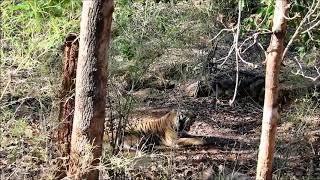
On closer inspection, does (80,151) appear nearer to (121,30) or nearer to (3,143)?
(3,143)

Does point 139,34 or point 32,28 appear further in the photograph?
point 139,34

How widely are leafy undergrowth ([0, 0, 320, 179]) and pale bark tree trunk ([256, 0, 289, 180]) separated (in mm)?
1281

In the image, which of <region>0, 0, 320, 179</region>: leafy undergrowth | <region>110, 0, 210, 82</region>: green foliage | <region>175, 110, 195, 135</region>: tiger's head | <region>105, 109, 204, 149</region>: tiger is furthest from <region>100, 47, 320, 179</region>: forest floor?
<region>110, 0, 210, 82</region>: green foliage

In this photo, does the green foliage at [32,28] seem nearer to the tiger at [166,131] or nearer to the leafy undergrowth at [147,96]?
the leafy undergrowth at [147,96]

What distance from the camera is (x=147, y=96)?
922 cm

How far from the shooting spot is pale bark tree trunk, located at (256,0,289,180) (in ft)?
16.3

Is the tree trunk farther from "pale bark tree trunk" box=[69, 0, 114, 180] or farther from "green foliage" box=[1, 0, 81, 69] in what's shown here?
"pale bark tree trunk" box=[69, 0, 114, 180]

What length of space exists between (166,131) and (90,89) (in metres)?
3.32

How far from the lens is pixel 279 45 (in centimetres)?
502

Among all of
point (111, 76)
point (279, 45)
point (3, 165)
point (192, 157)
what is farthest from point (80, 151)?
point (192, 157)

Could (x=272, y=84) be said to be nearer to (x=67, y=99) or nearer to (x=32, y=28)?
(x=67, y=99)

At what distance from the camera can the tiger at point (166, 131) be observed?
7.40 m

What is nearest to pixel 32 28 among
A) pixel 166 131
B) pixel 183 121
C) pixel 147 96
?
pixel 166 131

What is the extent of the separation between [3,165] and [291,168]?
3.95m
